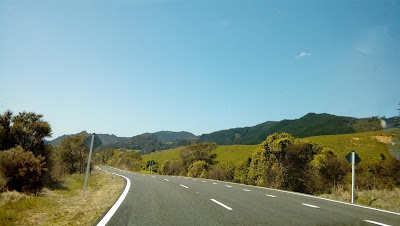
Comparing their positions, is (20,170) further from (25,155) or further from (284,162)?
(284,162)

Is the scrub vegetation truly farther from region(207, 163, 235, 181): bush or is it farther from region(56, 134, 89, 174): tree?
region(207, 163, 235, 181): bush

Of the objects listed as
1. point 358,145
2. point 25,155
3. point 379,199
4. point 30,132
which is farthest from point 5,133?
point 358,145

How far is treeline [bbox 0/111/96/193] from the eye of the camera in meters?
13.9

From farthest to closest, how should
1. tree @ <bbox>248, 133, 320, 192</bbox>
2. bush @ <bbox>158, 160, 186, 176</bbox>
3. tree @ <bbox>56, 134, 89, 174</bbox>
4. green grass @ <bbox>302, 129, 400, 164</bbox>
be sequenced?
bush @ <bbox>158, 160, 186, 176</bbox> → green grass @ <bbox>302, 129, 400, 164</bbox> → tree @ <bbox>56, 134, 89, 174</bbox> → tree @ <bbox>248, 133, 320, 192</bbox>

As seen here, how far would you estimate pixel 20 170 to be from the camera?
1409 centimetres

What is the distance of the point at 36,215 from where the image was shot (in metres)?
8.94

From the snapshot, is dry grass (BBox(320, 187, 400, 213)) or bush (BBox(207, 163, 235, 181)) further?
bush (BBox(207, 163, 235, 181))

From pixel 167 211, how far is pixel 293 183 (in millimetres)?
21601

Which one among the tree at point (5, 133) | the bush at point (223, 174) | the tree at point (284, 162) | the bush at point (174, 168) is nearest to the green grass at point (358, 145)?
the tree at point (284, 162)

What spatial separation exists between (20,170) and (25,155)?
3.00ft

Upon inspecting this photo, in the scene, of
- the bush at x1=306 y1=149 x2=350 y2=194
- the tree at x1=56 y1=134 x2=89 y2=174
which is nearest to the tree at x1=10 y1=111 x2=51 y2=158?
the tree at x1=56 y1=134 x2=89 y2=174

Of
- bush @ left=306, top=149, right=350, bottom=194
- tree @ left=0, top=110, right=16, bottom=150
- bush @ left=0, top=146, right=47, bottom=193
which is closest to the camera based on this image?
bush @ left=0, top=146, right=47, bottom=193

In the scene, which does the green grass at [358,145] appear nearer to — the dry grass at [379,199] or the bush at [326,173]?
the bush at [326,173]

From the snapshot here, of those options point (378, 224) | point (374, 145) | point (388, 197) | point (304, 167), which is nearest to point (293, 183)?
point (304, 167)
